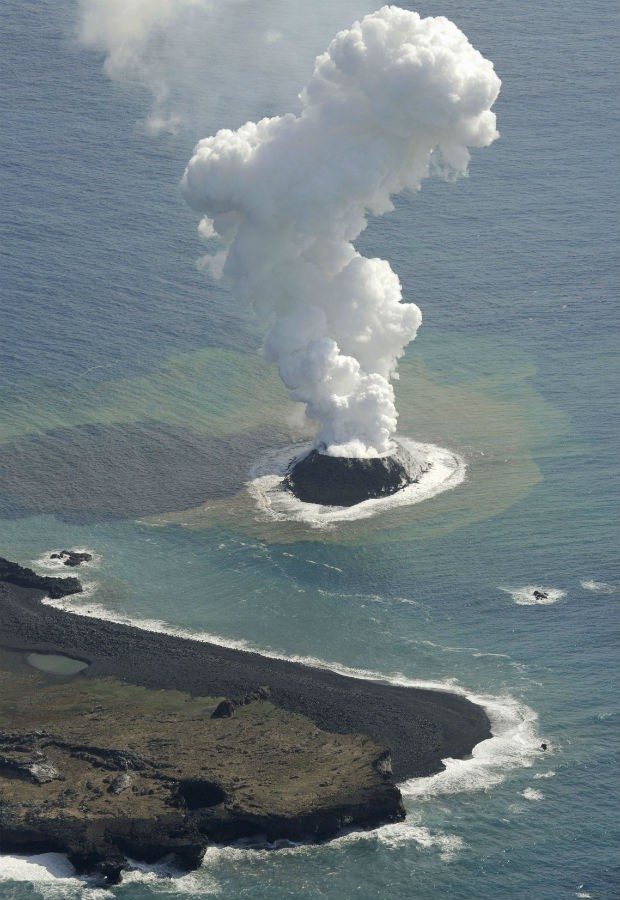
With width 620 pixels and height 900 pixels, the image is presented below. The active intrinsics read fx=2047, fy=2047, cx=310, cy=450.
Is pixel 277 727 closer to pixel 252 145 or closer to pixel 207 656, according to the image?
pixel 207 656

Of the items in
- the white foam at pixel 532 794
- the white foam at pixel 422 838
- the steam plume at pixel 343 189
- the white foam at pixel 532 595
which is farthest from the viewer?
the steam plume at pixel 343 189

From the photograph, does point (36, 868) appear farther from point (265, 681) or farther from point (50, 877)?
point (265, 681)

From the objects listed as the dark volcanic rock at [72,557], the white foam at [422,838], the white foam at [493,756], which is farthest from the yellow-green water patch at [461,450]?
the white foam at [422,838]

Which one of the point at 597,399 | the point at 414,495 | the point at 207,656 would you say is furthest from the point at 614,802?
the point at 597,399

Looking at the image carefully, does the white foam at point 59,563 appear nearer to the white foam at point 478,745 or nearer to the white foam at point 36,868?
the white foam at point 478,745

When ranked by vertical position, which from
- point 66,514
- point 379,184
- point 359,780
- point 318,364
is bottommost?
point 359,780

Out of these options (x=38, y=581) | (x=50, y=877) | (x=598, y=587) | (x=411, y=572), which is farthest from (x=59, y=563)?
(x=50, y=877)
